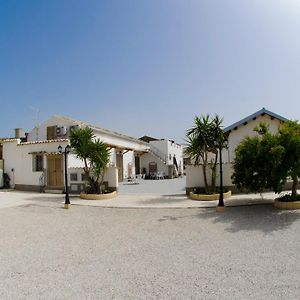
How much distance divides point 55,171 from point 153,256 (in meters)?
13.9

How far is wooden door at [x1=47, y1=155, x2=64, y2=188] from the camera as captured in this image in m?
18.1

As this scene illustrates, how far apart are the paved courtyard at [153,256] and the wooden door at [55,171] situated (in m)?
7.61

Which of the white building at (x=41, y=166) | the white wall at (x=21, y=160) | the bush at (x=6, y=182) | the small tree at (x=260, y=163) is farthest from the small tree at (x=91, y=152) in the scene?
the bush at (x=6, y=182)

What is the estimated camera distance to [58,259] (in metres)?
6.03

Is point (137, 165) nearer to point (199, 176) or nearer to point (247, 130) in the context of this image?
point (247, 130)

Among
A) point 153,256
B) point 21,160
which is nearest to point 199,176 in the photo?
point 153,256

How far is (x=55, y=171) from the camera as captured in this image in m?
18.3

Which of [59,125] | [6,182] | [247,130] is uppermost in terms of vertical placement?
[59,125]

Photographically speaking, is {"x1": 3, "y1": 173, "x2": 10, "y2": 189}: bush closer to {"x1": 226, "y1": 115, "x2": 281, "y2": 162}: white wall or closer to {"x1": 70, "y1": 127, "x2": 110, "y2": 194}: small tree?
{"x1": 70, "y1": 127, "x2": 110, "y2": 194}: small tree

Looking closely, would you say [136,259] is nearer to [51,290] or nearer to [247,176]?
[51,290]

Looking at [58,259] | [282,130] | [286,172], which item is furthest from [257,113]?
[58,259]

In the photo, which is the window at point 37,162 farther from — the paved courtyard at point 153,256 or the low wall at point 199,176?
the low wall at point 199,176

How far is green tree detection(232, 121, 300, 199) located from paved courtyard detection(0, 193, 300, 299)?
1183 mm

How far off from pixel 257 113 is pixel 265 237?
12.5 metres
